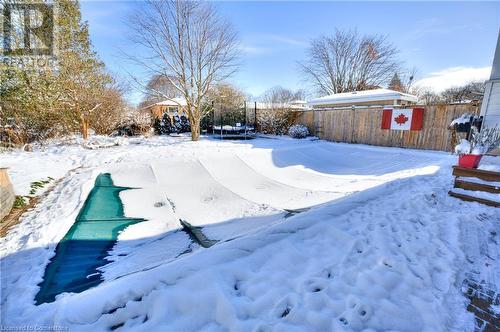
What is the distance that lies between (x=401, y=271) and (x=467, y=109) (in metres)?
8.63

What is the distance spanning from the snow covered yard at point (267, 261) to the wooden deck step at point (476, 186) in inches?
12.6

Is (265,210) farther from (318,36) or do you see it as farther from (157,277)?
(318,36)

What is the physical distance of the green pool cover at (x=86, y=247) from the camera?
2.40m

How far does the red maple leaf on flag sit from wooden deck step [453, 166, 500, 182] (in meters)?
6.24

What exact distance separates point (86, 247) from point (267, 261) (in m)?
2.69

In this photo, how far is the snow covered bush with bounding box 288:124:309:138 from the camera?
1205cm

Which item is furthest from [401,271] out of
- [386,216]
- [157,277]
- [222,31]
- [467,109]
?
[222,31]

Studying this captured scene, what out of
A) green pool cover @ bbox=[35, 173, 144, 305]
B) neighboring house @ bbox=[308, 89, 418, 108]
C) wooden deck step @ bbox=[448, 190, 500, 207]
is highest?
neighboring house @ bbox=[308, 89, 418, 108]

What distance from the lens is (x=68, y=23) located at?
995 cm

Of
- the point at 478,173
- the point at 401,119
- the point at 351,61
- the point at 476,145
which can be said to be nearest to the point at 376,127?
the point at 401,119

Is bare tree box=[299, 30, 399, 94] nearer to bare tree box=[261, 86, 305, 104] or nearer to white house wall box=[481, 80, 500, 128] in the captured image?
bare tree box=[261, 86, 305, 104]

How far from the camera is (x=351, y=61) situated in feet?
74.4

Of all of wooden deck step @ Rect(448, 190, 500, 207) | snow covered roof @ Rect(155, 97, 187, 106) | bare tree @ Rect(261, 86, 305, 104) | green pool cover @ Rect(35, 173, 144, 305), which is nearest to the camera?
green pool cover @ Rect(35, 173, 144, 305)

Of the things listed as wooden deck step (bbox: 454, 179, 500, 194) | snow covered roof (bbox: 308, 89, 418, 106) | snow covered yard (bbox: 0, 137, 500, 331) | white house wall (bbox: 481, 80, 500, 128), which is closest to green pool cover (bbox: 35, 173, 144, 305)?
snow covered yard (bbox: 0, 137, 500, 331)
